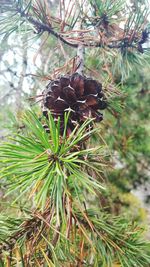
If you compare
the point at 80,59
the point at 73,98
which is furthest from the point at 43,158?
the point at 80,59

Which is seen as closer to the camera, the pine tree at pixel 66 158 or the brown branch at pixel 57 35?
the pine tree at pixel 66 158

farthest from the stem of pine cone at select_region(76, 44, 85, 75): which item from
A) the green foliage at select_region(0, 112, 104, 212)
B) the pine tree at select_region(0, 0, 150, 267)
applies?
the green foliage at select_region(0, 112, 104, 212)

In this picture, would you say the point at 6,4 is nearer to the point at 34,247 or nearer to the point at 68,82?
the point at 68,82

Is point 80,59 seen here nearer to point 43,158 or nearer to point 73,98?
point 73,98

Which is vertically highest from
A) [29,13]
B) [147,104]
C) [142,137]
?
[29,13]

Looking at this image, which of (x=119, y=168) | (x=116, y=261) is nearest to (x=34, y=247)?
(x=116, y=261)

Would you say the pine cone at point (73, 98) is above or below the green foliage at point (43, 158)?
above

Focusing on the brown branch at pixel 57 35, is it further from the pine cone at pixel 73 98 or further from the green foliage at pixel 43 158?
the green foliage at pixel 43 158

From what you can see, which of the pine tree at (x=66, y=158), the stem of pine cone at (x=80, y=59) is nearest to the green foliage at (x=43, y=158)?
the pine tree at (x=66, y=158)
